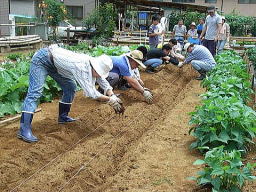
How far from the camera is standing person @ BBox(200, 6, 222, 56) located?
37.1 ft

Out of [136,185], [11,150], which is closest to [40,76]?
[11,150]

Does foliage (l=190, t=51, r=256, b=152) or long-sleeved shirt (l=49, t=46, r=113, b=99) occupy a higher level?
long-sleeved shirt (l=49, t=46, r=113, b=99)

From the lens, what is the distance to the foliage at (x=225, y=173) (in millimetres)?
3451

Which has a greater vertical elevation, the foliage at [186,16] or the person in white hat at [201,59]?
the foliage at [186,16]

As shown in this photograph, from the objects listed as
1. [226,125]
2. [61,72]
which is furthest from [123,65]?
[226,125]

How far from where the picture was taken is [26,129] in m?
5.11

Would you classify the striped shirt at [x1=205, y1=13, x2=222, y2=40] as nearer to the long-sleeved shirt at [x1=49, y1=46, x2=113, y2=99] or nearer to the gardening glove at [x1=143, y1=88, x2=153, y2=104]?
the gardening glove at [x1=143, y1=88, x2=153, y2=104]

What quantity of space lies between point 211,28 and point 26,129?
25.8 feet

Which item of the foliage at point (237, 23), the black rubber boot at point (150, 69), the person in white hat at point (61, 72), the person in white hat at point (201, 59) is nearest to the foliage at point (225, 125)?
the person in white hat at point (61, 72)

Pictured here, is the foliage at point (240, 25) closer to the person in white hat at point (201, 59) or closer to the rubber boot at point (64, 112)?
the person in white hat at point (201, 59)

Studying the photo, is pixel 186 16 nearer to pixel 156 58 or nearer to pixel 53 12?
pixel 53 12

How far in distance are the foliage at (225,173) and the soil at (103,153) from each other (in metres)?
0.36

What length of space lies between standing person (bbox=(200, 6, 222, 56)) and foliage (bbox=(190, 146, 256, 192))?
27.1ft

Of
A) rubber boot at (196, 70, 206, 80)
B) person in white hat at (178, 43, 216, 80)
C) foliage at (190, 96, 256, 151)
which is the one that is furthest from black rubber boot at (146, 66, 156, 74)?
foliage at (190, 96, 256, 151)
